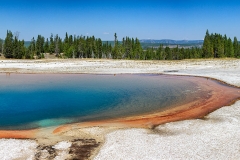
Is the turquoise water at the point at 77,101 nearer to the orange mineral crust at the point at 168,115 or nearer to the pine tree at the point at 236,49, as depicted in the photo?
the orange mineral crust at the point at 168,115

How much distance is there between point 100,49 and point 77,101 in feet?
291

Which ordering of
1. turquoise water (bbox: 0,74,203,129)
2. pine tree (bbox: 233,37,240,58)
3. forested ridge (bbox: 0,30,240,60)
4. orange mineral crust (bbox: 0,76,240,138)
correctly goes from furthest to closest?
pine tree (bbox: 233,37,240,58)
forested ridge (bbox: 0,30,240,60)
turquoise water (bbox: 0,74,203,129)
orange mineral crust (bbox: 0,76,240,138)

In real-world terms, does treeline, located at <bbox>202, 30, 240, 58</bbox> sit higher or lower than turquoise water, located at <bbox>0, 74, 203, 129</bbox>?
higher

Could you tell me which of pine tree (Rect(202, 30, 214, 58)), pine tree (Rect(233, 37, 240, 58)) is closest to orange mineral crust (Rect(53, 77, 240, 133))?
pine tree (Rect(202, 30, 214, 58))

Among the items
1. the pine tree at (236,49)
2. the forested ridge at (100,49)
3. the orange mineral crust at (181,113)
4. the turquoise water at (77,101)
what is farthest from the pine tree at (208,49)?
the orange mineral crust at (181,113)

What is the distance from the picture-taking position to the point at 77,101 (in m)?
22.6

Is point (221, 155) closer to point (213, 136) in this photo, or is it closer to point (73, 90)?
point (213, 136)

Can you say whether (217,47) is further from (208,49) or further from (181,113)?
(181,113)

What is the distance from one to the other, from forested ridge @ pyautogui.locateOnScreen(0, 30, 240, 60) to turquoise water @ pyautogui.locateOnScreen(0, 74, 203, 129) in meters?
68.1

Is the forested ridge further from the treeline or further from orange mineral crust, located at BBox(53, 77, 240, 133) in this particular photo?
orange mineral crust, located at BBox(53, 77, 240, 133)

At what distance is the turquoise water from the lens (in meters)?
17.5

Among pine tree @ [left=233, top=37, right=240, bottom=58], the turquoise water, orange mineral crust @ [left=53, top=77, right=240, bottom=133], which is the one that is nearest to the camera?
orange mineral crust @ [left=53, top=77, right=240, bottom=133]

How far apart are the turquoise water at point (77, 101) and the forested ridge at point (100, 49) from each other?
6808 centimetres

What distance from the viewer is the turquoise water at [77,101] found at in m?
17.5
